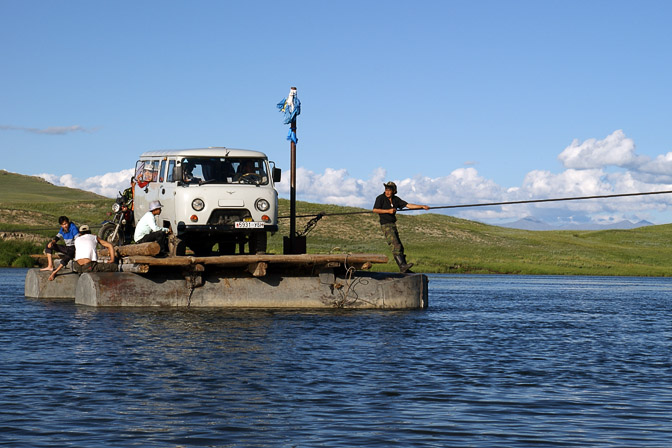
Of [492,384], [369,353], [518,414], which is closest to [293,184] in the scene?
[369,353]

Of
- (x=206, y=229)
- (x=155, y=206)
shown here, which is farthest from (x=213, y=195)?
(x=155, y=206)

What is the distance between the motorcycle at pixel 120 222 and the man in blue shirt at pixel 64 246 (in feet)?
2.53

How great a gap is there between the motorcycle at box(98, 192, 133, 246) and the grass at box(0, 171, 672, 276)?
92.2 feet

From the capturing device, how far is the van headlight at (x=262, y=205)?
20.6 metres

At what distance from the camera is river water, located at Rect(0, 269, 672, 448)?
27.7ft

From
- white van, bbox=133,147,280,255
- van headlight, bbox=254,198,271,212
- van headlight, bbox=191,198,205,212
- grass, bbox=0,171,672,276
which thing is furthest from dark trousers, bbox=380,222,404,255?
grass, bbox=0,171,672,276

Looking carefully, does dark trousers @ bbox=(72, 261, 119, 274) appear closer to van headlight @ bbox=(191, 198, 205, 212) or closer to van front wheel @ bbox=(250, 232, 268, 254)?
van headlight @ bbox=(191, 198, 205, 212)

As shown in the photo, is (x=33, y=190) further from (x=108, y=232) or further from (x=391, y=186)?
(x=391, y=186)

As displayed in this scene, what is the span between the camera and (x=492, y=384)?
36.8 feet

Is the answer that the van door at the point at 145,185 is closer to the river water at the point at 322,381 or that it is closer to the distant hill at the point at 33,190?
the river water at the point at 322,381

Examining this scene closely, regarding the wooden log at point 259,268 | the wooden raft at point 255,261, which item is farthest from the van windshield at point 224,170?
the wooden log at point 259,268

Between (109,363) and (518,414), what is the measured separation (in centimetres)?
572

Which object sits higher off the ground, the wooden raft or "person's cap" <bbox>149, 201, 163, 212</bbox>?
"person's cap" <bbox>149, 201, 163, 212</bbox>

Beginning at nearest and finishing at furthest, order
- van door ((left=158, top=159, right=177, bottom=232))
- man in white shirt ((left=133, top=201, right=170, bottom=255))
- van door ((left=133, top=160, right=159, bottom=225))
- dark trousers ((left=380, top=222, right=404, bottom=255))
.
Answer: man in white shirt ((left=133, top=201, right=170, bottom=255)) → van door ((left=158, top=159, right=177, bottom=232)) → van door ((left=133, top=160, right=159, bottom=225)) → dark trousers ((left=380, top=222, right=404, bottom=255))
